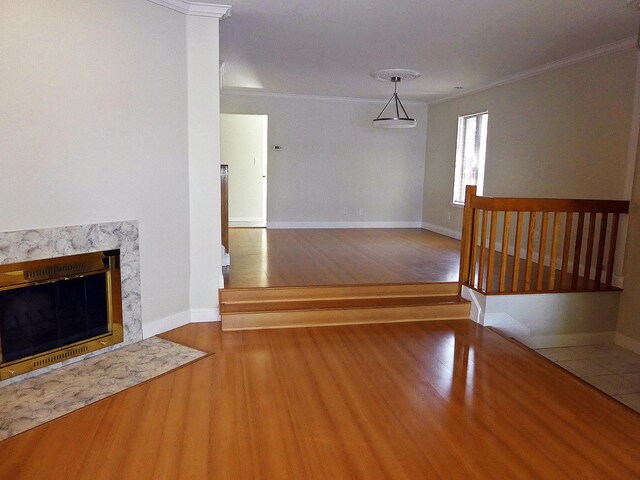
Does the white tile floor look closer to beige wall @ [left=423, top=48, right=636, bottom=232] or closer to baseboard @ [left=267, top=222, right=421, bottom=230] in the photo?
beige wall @ [left=423, top=48, right=636, bottom=232]

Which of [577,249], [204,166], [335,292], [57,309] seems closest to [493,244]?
[577,249]

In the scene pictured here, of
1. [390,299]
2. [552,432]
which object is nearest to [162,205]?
[390,299]

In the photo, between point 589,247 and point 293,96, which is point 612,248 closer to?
point 589,247

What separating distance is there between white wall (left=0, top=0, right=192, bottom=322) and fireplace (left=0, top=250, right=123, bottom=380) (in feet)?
0.86

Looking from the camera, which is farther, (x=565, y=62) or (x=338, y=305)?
(x=565, y=62)

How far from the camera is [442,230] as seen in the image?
791 cm

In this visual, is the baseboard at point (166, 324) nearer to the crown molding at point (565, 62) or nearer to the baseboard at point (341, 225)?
the baseboard at point (341, 225)

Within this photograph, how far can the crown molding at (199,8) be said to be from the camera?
138 inches

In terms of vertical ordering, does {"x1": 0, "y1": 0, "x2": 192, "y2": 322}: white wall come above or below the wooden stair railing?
above

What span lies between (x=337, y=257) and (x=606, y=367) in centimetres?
295

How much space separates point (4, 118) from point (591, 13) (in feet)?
14.0

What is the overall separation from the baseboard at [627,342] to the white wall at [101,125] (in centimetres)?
416

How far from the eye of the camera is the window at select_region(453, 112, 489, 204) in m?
6.84

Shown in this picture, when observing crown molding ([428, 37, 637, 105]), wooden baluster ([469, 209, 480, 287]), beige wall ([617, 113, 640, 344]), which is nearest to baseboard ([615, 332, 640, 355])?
beige wall ([617, 113, 640, 344])
